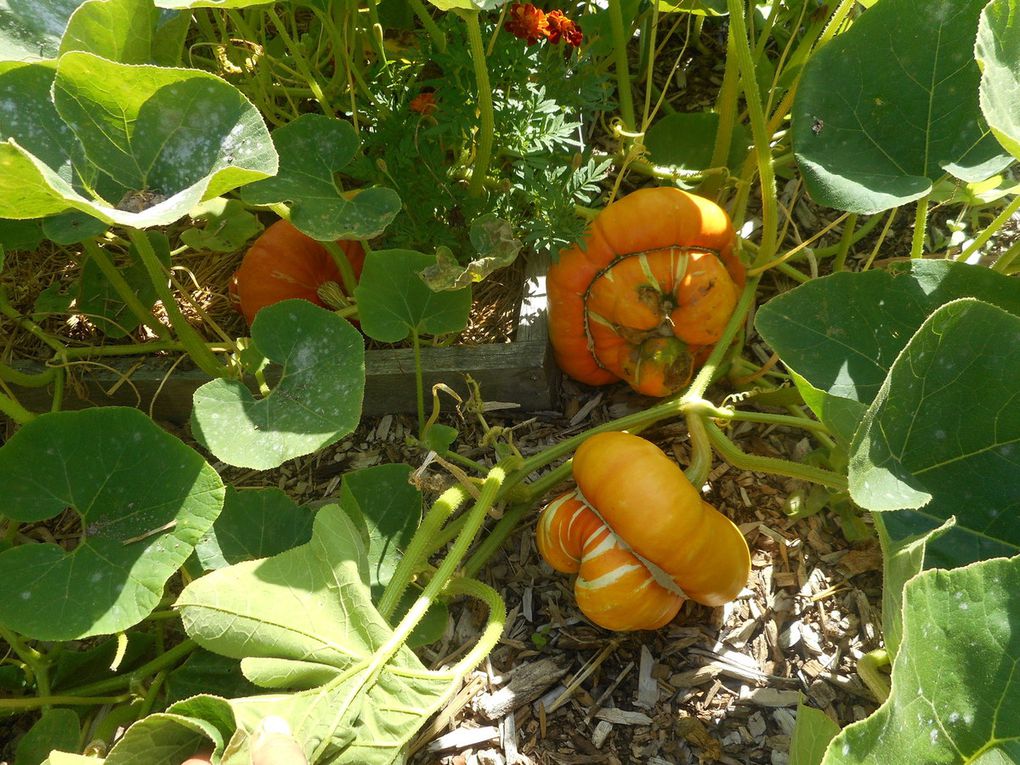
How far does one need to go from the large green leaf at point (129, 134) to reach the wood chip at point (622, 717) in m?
1.00

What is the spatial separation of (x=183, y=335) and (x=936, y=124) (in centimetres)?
134

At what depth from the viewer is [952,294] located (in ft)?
4.39

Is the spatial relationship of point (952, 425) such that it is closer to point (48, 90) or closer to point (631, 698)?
point (631, 698)

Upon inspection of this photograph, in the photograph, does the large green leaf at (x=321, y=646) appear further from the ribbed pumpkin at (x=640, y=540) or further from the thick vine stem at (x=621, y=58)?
the thick vine stem at (x=621, y=58)

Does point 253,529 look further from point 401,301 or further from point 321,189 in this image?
point 321,189

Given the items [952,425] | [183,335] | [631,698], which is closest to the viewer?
[952,425]

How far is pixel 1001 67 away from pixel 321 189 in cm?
103

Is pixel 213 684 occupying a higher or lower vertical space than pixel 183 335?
lower

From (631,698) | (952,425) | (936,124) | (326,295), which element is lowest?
(631,698)

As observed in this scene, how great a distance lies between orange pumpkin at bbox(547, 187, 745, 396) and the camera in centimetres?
159

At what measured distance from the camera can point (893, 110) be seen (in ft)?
4.55

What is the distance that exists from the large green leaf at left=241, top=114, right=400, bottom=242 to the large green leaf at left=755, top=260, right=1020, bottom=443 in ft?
2.12

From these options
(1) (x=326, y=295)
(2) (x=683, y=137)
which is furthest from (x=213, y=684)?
(2) (x=683, y=137)

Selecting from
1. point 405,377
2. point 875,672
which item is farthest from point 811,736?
point 405,377
